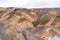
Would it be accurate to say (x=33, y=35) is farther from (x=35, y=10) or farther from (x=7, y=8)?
(x=7, y=8)

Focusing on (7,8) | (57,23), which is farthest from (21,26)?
(7,8)

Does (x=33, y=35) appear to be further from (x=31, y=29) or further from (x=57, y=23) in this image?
(x=57, y=23)

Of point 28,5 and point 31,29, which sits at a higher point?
point 28,5

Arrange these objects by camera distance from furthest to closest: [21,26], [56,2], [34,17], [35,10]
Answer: [56,2], [35,10], [34,17], [21,26]

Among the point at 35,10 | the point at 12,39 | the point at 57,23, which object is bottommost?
the point at 12,39

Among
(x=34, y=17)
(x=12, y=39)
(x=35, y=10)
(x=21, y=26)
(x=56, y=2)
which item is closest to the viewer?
(x=12, y=39)

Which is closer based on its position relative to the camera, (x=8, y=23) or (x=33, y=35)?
(x=33, y=35)

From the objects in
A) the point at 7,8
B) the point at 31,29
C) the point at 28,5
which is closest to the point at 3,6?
the point at 7,8
